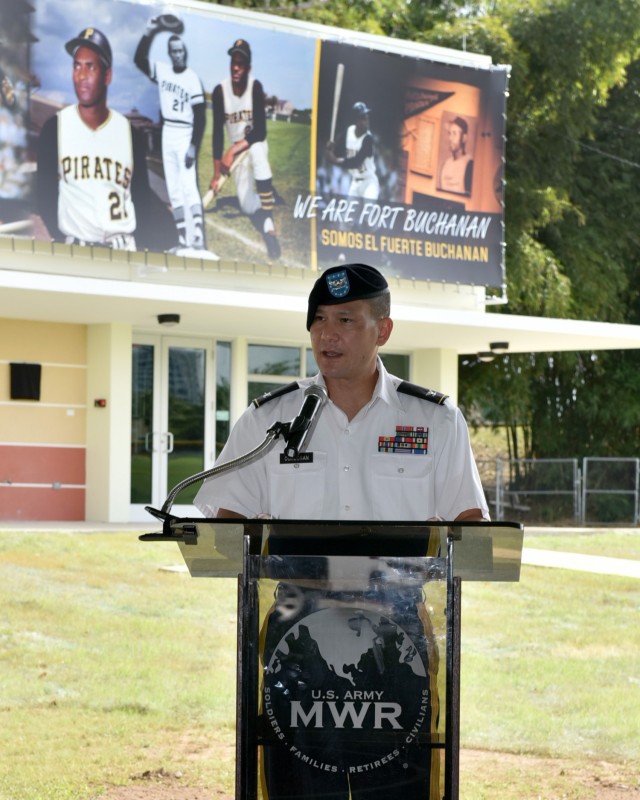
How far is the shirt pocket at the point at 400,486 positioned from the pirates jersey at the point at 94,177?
14.2m

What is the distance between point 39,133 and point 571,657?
10087mm

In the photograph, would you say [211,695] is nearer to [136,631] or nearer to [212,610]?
[136,631]

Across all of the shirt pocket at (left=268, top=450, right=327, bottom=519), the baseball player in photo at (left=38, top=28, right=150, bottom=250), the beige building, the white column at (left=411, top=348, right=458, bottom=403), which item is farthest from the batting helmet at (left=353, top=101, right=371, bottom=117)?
the shirt pocket at (left=268, top=450, right=327, bottom=519)

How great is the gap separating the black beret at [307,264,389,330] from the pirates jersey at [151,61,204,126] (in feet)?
48.6

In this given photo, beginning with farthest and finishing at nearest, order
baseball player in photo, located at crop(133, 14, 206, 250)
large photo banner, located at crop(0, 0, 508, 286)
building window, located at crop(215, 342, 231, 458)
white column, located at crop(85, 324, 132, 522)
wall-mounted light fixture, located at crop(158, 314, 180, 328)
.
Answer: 1. building window, located at crop(215, 342, 231, 458)
2. white column, located at crop(85, 324, 132, 522)
3. wall-mounted light fixture, located at crop(158, 314, 180, 328)
4. baseball player in photo, located at crop(133, 14, 206, 250)
5. large photo banner, located at crop(0, 0, 508, 286)

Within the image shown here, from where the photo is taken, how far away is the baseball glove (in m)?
17.5

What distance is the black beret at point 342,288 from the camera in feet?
11.0

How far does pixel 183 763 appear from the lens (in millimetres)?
6965

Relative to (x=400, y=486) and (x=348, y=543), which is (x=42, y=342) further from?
(x=348, y=543)

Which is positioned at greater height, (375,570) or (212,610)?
(375,570)

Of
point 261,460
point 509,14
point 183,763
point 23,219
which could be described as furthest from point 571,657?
point 509,14

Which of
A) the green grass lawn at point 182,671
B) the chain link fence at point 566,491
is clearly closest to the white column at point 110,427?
the green grass lawn at point 182,671

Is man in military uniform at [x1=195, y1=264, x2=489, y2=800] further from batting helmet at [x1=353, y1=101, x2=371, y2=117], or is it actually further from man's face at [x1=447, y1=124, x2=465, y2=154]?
man's face at [x1=447, y1=124, x2=465, y2=154]

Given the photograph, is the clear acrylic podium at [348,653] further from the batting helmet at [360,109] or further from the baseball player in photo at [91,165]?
the batting helmet at [360,109]
